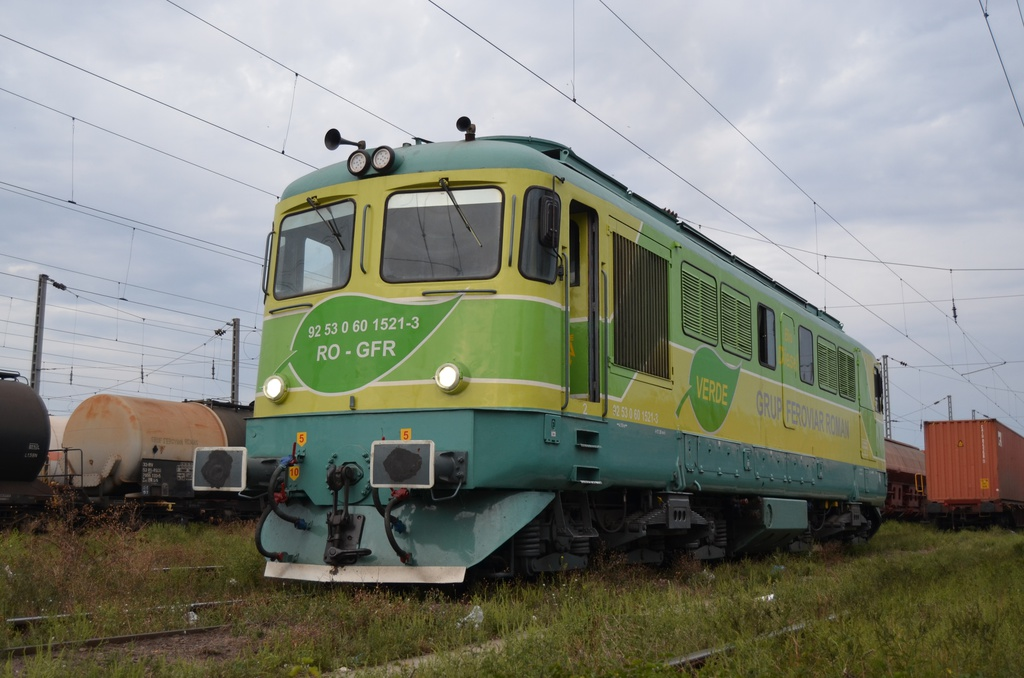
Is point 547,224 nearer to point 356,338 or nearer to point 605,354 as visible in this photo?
point 605,354

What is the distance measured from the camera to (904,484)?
99.9 ft

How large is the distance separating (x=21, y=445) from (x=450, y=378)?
11.4 m

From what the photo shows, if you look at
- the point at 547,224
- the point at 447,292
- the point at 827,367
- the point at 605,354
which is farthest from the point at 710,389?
the point at 827,367

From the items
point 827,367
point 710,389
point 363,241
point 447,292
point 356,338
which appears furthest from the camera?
point 827,367

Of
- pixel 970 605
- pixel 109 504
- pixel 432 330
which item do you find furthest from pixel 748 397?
pixel 109 504

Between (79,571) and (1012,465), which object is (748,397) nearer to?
(79,571)

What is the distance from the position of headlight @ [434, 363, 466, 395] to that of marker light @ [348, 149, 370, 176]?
208cm

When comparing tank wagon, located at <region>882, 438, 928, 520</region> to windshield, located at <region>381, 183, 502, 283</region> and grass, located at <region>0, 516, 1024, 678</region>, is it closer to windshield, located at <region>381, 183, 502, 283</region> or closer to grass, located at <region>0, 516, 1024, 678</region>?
grass, located at <region>0, 516, 1024, 678</region>

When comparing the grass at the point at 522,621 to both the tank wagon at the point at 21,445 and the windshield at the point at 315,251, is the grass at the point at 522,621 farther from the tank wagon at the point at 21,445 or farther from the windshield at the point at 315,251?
the tank wagon at the point at 21,445

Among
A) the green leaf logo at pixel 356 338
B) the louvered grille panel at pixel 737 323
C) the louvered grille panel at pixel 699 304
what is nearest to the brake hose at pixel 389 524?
the green leaf logo at pixel 356 338

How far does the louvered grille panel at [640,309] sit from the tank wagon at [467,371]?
0.03 meters

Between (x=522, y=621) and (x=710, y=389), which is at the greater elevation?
(x=710, y=389)

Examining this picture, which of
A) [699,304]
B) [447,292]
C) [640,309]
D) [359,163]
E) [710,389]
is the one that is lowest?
[710,389]

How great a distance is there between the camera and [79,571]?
840 centimetres
